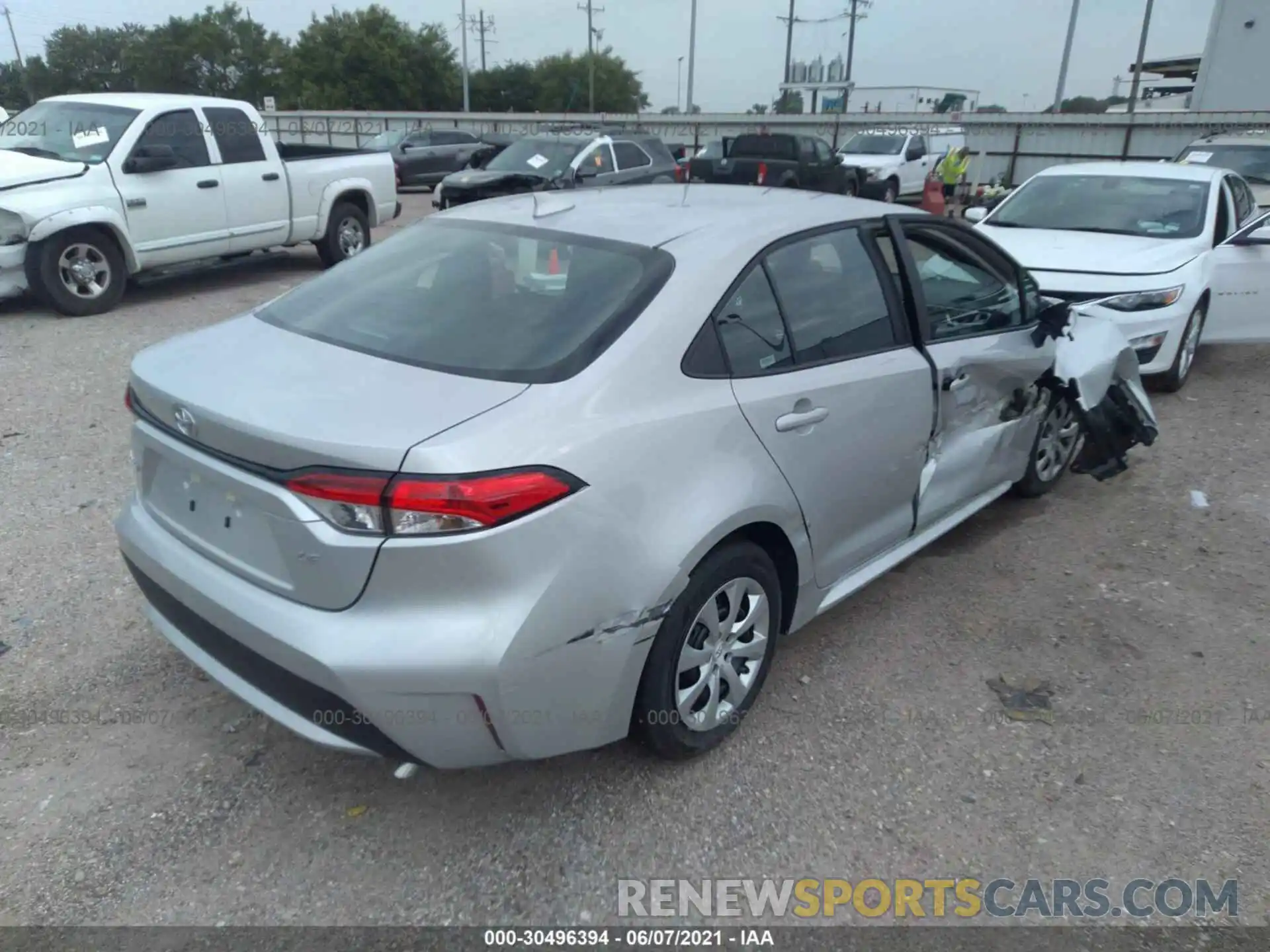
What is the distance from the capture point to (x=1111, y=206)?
7.52m

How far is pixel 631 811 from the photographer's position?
2.74 m

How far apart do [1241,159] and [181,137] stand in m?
12.4

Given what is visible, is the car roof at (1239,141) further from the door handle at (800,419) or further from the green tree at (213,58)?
the green tree at (213,58)

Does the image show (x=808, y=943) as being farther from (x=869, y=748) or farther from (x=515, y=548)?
(x=515, y=548)

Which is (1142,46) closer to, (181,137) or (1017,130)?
(1017,130)

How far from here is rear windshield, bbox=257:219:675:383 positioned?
2547 mm

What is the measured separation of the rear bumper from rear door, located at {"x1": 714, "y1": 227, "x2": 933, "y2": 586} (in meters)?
0.80

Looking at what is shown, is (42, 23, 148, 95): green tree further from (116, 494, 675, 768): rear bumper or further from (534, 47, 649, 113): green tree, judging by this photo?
(116, 494, 675, 768): rear bumper

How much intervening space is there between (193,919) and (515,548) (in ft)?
4.27

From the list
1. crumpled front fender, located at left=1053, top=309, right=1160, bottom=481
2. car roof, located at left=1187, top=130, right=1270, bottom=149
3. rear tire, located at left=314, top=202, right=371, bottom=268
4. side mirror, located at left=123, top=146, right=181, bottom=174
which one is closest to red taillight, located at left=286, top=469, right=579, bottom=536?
crumpled front fender, located at left=1053, top=309, right=1160, bottom=481

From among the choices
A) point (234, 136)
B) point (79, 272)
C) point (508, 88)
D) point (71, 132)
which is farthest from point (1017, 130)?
point (508, 88)

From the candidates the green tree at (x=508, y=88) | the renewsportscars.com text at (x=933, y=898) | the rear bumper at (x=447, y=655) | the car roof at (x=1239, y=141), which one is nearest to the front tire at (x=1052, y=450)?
the renewsportscars.com text at (x=933, y=898)

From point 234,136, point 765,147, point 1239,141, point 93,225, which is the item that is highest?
point 1239,141

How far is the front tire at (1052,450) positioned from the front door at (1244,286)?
3033 millimetres
